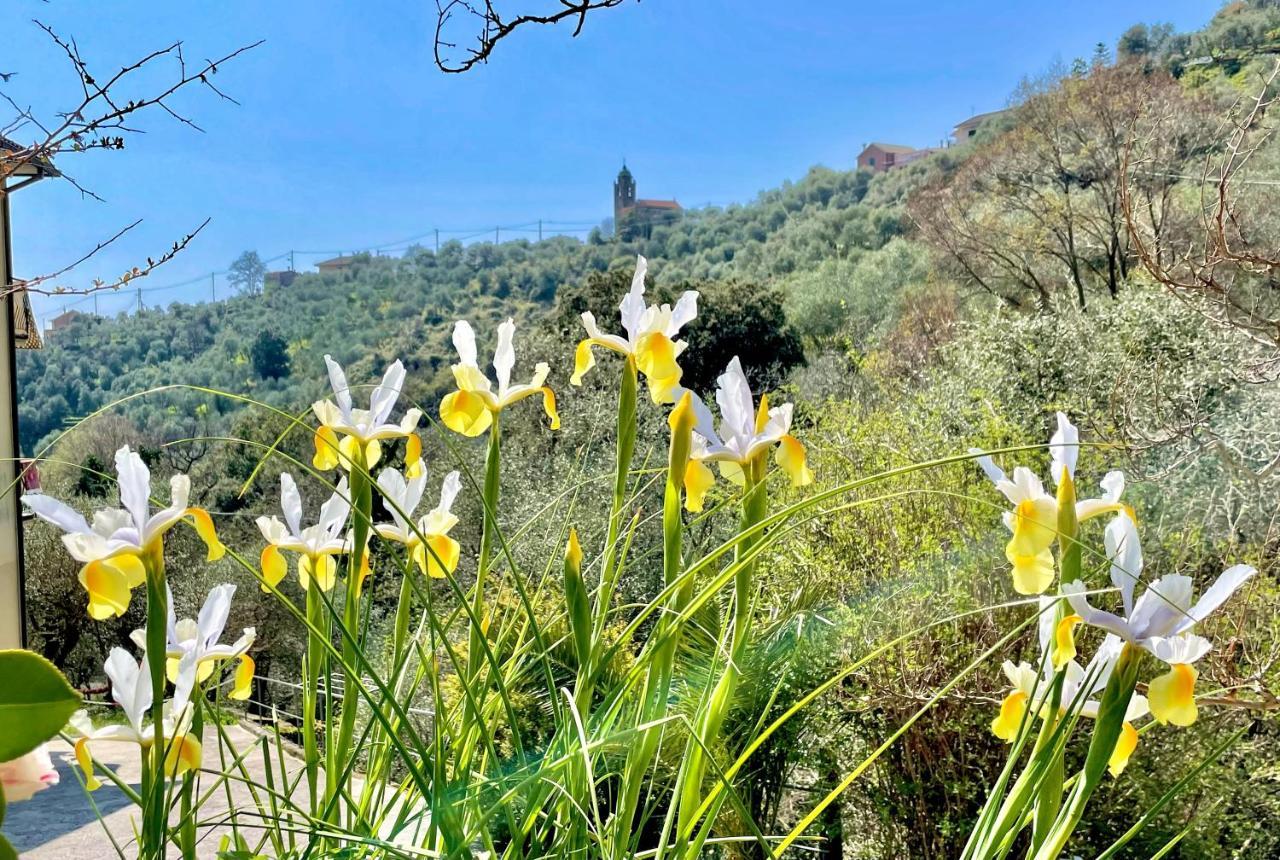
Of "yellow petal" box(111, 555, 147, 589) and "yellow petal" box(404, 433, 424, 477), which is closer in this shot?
"yellow petal" box(111, 555, 147, 589)

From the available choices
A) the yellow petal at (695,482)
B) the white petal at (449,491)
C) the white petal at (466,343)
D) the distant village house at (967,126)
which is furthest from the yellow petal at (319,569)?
the distant village house at (967,126)

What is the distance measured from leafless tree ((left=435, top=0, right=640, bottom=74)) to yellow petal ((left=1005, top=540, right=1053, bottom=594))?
32.7 inches

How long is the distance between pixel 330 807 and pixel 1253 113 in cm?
256

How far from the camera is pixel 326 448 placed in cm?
85

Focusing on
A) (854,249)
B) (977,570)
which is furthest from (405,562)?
(854,249)

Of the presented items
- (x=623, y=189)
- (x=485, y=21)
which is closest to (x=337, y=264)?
(x=623, y=189)

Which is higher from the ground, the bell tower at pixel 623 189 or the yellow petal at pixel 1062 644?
the bell tower at pixel 623 189

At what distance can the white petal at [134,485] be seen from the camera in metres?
0.67

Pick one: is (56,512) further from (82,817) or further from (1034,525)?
(82,817)

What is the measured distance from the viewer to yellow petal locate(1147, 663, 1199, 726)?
0.60 meters

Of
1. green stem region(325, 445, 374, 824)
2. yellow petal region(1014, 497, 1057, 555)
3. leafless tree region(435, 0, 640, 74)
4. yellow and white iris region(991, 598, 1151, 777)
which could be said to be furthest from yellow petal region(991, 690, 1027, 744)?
leafless tree region(435, 0, 640, 74)

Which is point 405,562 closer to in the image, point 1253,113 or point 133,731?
point 133,731

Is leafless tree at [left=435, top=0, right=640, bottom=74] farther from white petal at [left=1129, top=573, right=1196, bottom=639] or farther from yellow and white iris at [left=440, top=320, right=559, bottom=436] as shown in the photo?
white petal at [left=1129, top=573, right=1196, bottom=639]

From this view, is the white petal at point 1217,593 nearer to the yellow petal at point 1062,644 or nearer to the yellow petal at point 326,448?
the yellow petal at point 1062,644
